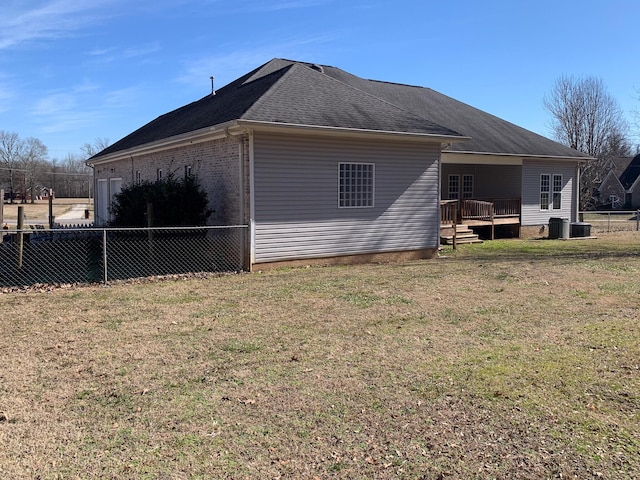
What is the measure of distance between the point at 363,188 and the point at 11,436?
10.4m

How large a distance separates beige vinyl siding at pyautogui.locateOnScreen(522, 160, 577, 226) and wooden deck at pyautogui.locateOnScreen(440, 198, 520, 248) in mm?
628

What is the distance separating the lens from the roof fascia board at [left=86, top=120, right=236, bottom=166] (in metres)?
11.6

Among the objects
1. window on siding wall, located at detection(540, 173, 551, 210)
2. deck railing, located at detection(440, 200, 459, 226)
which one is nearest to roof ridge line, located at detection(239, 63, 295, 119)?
deck railing, located at detection(440, 200, 459, 226)

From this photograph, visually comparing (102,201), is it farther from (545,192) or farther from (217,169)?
(545,192)

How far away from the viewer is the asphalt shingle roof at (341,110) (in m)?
12.2

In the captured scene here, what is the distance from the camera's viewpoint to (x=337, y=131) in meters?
11.9

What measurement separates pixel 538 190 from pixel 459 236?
5.50 meters

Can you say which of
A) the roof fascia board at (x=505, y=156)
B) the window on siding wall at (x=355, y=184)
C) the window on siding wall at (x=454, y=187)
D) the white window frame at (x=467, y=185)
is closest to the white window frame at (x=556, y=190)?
the roof fascia board at (x=505, y=156)

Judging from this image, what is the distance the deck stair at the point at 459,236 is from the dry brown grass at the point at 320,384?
8.38 meters

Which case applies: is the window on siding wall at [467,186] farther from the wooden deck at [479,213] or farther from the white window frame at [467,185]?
the wooden deck at [479,213]

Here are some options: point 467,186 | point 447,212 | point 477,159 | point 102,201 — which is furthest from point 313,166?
point 102,201

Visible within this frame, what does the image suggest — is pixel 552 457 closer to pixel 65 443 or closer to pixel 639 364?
pixel 639 364

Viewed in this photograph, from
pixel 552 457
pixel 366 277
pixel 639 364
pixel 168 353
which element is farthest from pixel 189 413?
pixel 366 277

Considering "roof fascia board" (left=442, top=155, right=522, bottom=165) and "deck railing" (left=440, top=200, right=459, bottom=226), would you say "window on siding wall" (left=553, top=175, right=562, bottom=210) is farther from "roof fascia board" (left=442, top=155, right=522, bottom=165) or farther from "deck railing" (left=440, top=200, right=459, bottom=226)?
"deck railing" (left=440, top=200, right=459, bottom=226)
